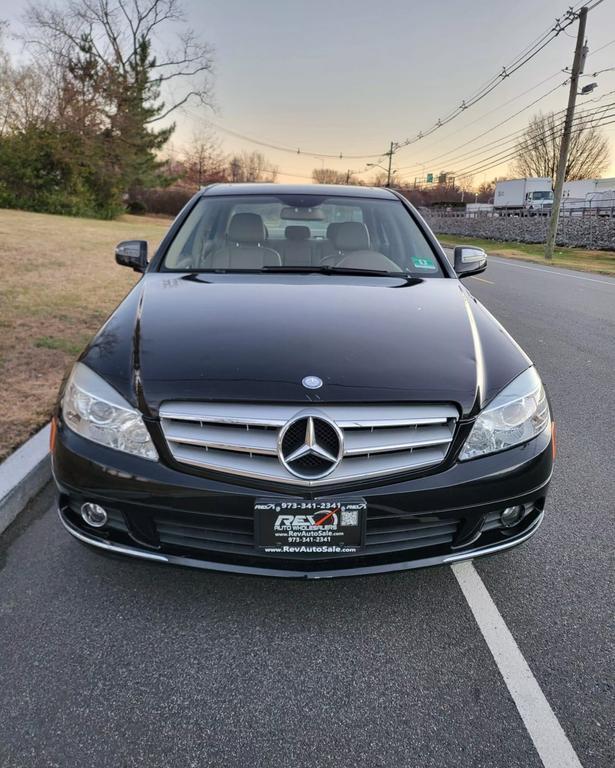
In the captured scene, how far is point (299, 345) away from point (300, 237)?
1.59 meters

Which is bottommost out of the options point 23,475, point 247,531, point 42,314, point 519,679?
point 519,679

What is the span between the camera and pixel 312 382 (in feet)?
6.55

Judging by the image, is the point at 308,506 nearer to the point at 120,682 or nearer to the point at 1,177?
the point at 120,682

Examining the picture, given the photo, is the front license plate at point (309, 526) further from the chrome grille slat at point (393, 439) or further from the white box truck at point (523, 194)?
the white box truck at point (523, 194)

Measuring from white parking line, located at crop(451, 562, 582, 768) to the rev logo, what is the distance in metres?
0.76

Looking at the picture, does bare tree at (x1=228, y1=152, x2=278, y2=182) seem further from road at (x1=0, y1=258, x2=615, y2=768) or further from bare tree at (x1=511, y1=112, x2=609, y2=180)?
road at (x1=0, y1=258, x2=615, y2=768)

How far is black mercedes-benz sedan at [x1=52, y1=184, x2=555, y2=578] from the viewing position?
6.25 ft

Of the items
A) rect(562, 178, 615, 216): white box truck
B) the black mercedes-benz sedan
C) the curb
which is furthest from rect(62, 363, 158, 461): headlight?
rect(562, 178, 615, 216): white box truck

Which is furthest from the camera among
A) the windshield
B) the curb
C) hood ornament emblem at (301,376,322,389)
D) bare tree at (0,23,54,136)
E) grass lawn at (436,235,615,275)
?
bare tree at (0,23,54,136)

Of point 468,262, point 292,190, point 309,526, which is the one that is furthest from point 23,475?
point 468,262

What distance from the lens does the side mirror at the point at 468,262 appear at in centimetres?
380

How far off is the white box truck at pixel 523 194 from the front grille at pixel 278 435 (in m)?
53.8

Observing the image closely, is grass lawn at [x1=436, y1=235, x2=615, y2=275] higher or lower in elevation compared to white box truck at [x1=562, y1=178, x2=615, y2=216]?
lower

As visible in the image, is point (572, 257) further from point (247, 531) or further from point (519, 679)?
point (247, 531)
